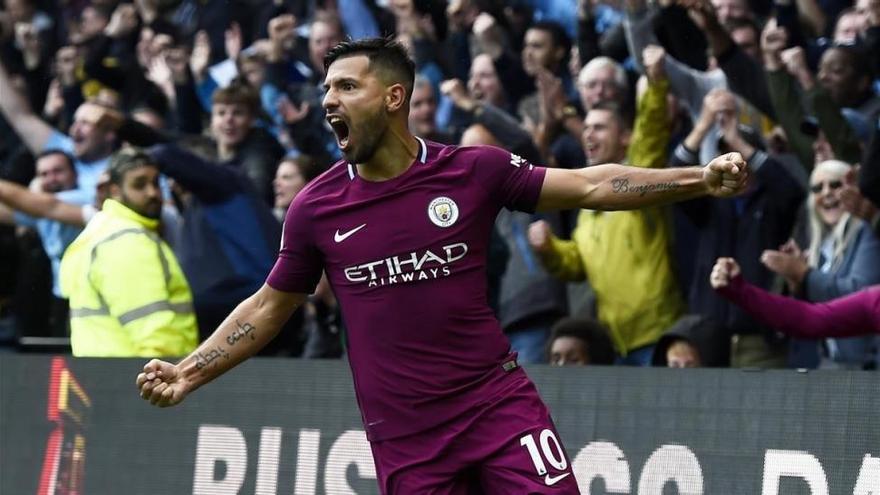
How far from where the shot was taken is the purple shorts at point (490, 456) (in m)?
5.85

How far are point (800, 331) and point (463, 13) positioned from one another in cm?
501

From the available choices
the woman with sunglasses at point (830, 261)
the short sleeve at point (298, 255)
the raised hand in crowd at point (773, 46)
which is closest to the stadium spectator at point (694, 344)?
the woman with sunglasses at point (830, 261)

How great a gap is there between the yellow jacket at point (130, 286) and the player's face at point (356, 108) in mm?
3162

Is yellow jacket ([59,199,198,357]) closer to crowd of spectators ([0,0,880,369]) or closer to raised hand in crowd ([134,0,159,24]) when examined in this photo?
crowd of spectators ([0,0,880,369])

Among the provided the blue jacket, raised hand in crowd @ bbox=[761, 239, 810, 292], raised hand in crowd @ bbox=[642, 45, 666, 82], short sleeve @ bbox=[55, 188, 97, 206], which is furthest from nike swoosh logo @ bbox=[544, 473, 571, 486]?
short sleeve @ bbox=[55, 188, 97, 206]

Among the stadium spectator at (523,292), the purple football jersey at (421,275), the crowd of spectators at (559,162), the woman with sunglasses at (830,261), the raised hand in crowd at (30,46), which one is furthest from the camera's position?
the raised hand in crowd at (30,46)

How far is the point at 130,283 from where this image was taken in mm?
8906

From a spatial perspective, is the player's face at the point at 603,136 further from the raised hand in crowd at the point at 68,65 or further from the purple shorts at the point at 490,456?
the raised hand in crowd at the point at 68,65

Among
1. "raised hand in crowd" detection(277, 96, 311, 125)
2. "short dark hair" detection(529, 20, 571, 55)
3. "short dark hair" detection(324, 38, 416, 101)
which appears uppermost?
"short dark hair" detection(529, 20, 571, 55)

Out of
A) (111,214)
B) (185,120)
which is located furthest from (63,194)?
(111,214)

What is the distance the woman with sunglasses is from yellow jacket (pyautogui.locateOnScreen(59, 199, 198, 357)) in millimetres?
3038

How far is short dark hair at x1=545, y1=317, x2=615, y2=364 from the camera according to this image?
9227mm

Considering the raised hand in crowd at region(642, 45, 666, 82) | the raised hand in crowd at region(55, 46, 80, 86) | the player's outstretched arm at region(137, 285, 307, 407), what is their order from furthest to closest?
the raised hand in crowd at region(55, 46, 80, 86), the raised hand in crowd at region(642, 45, 666, 82), the player's outstretched arm at region(137, 285, 307, 407)

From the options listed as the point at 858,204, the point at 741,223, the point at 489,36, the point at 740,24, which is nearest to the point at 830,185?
the point at 858,204
